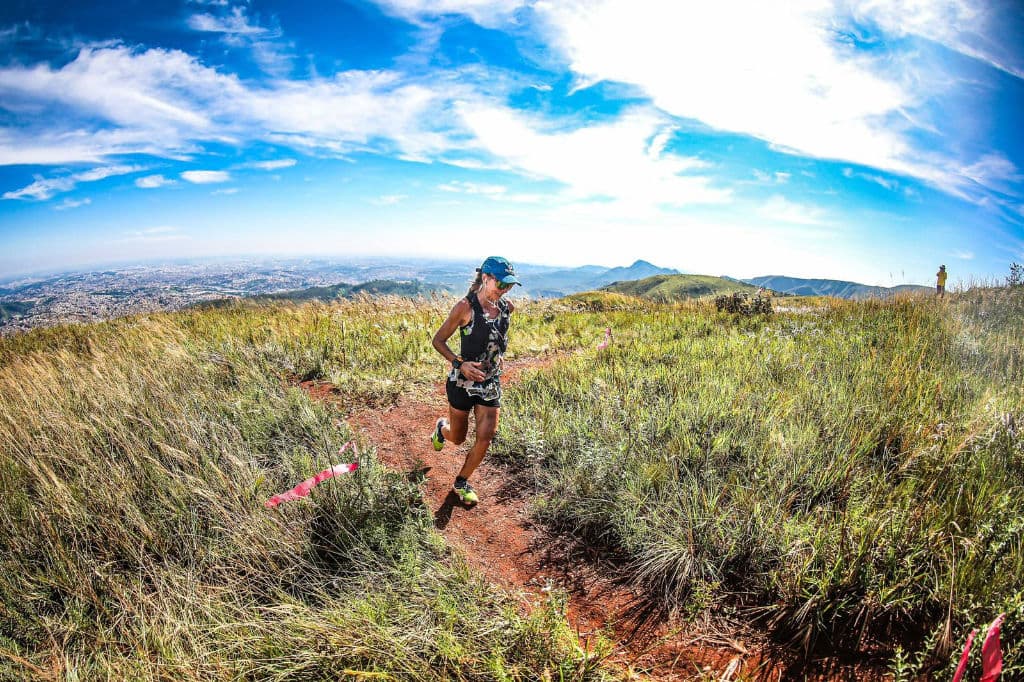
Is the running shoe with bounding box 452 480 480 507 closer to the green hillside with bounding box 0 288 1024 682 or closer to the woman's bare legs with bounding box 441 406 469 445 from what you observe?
the green hillside with bounding box 0 288 1024 682

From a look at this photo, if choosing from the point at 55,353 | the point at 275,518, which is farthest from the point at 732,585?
the point at 55,353

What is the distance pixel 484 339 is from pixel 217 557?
9.07ft

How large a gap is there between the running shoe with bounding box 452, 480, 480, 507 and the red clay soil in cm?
8

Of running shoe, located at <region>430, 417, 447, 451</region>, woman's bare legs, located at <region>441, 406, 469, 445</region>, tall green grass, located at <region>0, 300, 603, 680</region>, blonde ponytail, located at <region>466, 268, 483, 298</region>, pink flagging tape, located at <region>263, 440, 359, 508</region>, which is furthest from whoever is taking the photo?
running shoe, located at <region>430, 417, 447, 451</region>

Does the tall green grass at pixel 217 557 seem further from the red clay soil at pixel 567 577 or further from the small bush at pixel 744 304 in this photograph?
the small bush at pixel 744 304

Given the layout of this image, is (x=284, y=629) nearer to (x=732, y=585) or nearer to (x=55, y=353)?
(x=732, y=585)

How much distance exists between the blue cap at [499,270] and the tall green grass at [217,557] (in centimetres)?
227

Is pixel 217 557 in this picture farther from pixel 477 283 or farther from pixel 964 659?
pixel 964 659

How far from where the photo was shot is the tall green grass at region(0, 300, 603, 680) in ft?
7.59

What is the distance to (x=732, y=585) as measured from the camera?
2.90 metres

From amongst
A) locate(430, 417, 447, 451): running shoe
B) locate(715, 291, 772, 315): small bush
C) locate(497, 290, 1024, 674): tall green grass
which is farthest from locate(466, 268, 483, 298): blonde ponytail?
locate(715, 291, 772, 315): small bush

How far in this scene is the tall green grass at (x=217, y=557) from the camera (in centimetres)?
231

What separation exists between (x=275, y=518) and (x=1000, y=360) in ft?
27.7

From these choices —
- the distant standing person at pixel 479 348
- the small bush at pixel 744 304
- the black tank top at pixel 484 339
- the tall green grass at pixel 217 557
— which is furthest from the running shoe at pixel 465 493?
the small bush at pixel 744 304
